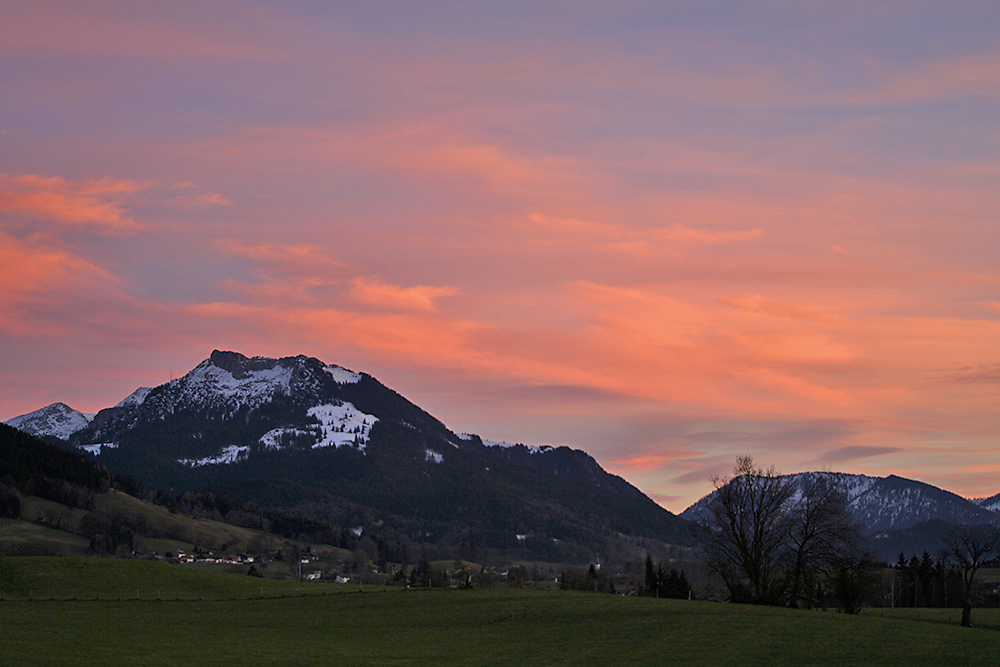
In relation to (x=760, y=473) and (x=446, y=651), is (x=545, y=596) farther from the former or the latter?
(x=446, y=651)

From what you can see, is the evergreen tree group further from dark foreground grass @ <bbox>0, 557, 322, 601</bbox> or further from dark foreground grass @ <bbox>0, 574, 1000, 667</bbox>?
dark foreground grass @ <bbox>0, 574, 1000, 667</bbox>

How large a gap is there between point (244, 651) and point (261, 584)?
75.7m

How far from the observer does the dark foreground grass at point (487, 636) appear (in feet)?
160

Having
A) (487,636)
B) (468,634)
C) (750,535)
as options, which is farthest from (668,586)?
(487,636)

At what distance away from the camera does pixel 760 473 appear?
9881 centimetres

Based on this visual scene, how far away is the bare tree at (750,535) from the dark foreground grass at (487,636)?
484 inches

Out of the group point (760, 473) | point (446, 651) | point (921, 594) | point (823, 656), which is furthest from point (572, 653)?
point (921, 594)

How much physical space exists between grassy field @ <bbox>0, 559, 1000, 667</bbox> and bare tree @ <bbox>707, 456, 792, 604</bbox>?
10919mm

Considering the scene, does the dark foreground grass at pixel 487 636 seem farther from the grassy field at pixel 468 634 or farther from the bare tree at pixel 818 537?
the bare tree at pixel 818 537

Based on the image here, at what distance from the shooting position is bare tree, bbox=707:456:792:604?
91562 millimetres

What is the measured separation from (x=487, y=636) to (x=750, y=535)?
135 ft

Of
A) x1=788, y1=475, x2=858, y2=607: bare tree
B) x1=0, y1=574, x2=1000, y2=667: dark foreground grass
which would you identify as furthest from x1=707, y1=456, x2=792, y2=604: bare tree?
x1=0, y1=574, x2=1000, y2=667: dark foreground grass

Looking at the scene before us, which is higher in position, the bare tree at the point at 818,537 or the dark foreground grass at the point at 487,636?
the bare tree at the point at 818,537

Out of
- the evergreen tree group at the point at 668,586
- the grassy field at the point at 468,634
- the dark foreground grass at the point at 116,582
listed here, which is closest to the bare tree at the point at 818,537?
the grassy field at the point at 468,634
